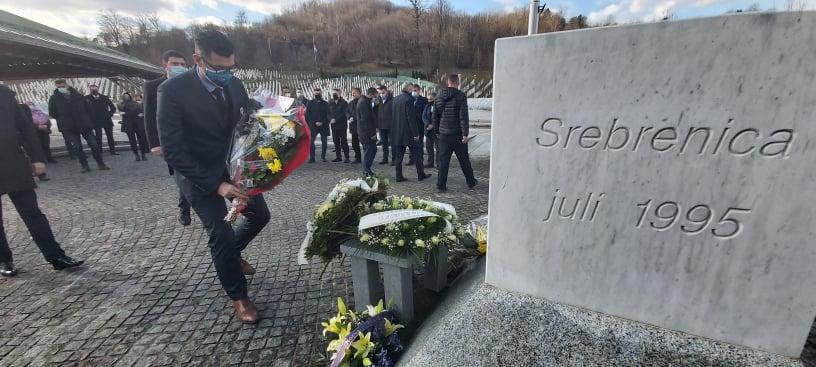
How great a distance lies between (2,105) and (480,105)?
842 inches

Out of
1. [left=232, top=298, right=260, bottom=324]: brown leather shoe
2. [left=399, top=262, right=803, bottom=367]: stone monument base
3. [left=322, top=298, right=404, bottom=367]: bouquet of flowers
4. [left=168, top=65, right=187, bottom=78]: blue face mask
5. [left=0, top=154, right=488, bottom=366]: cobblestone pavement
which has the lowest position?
[left=0, top=154, right=488, bottom=366]: cobblestone pavement

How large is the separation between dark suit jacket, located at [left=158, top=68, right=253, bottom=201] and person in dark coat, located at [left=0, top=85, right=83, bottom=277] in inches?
78.9

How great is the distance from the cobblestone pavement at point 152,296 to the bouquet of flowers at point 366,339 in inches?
A: 12.9

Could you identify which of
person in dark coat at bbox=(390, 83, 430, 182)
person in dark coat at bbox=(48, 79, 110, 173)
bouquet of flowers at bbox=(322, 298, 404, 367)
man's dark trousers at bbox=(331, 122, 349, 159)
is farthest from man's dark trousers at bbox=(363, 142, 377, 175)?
Answer: person in dark coat at bbox=(48, 79, 110, 173)

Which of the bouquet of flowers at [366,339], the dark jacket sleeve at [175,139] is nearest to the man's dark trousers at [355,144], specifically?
the dark jacket sleeve at [175,139]

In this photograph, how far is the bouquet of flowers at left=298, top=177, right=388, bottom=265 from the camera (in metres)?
2.53

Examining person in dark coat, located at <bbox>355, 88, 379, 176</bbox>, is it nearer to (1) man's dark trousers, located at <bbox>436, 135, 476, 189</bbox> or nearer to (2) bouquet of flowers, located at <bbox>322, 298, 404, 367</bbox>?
(1) man's dark trousers, located at <bbox>436, 135, 476, 189</bbox>

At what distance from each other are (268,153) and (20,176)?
2653 millimetres

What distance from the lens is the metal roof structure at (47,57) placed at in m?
7.11

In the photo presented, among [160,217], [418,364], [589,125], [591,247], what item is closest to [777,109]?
[589,125]

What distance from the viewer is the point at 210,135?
2.63 meters

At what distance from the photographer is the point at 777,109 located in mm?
1390

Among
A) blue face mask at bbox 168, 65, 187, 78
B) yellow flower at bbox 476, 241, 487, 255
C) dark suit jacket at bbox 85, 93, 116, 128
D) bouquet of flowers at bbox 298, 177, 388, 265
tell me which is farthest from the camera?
dark suit jacket at bbox 85, 93, 116, 128

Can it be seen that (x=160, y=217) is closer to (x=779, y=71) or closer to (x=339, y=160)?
(x=339, y=160)
